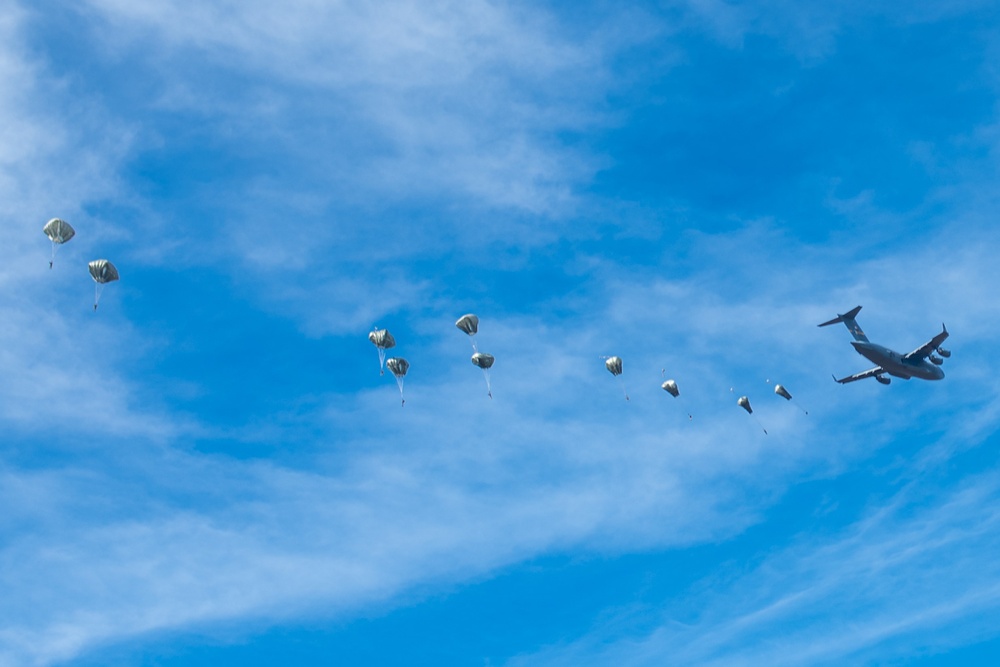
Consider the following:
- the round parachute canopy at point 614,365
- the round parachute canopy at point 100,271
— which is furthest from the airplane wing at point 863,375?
the round parachute canopy at point 100,271

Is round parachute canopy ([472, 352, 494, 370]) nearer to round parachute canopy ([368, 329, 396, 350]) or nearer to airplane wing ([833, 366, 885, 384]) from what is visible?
round parachute canopy ([368, 329, 396, 350])

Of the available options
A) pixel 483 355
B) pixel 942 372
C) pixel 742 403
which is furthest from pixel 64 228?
pixel 942 372

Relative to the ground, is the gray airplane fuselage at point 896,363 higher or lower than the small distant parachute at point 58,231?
lower

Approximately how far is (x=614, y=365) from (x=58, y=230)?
6934cm

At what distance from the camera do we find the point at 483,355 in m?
104

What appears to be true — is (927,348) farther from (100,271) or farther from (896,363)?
(100,271)

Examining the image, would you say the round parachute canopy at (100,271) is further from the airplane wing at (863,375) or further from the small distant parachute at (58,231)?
the airplane wing at (863,375)

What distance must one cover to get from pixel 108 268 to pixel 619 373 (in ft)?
211

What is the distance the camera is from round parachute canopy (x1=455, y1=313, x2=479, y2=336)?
100662 mm

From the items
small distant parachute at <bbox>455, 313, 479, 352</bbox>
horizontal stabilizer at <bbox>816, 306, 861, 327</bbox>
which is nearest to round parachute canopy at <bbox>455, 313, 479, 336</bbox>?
small distant parachute at <bbox>455, 313, 479, 352</bbox>

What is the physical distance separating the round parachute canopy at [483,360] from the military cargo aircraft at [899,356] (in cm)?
5340

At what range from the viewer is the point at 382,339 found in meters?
99.5

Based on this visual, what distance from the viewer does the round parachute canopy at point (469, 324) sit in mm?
100662

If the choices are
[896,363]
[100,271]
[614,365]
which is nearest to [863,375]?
[896,363]
